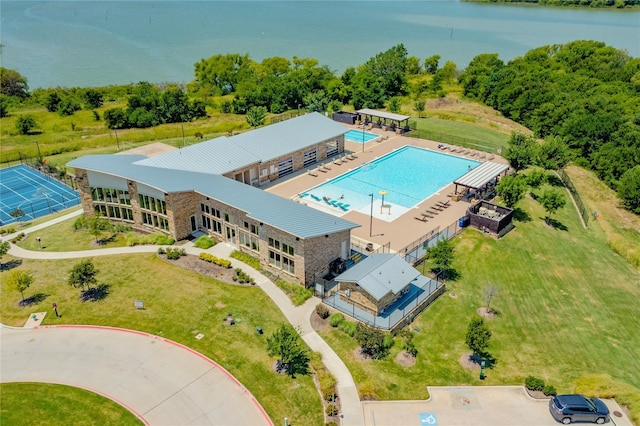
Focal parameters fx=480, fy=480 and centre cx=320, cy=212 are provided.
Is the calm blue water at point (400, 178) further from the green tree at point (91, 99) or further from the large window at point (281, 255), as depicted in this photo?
the green tree at point (91, 99)

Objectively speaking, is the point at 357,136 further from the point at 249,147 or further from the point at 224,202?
the point at 224,202

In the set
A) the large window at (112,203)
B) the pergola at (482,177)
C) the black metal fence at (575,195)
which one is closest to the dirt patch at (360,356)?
the pergola at (482,177)

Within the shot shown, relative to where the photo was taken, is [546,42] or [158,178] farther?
[546,42]

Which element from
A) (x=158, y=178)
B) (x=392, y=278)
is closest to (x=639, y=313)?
(x=392, y=278)

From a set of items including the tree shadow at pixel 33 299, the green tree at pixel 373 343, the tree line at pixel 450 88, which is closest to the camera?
the green tree at pixel 373 343

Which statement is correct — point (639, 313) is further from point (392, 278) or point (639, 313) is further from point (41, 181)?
point (41, 181)

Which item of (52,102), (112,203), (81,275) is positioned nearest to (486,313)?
(81,275)

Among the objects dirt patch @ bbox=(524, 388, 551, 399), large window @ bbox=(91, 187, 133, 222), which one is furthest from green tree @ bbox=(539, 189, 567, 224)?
large window @ bbox=(91, 187, 133, 222)

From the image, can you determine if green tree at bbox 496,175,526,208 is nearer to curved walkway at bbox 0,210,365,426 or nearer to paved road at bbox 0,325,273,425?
curved walkway at bbox 0,210,365,426
